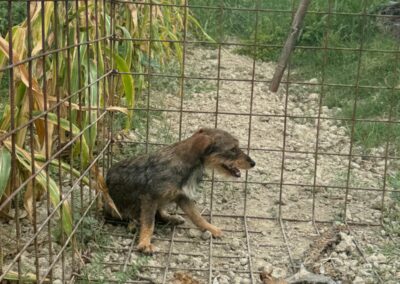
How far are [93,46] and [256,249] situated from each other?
67.3 inches

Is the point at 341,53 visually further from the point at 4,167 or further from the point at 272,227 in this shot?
the point at 4,167

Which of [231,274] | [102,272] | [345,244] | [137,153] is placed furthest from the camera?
[137,153]

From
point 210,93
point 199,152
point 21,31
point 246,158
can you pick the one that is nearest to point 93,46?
point 21,31

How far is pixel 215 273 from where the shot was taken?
3814 millimetres

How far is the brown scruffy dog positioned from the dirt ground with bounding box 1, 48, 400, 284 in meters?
0.15

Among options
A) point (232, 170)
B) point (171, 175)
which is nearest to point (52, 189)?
point (171, 175)

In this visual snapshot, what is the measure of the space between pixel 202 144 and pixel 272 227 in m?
0.82

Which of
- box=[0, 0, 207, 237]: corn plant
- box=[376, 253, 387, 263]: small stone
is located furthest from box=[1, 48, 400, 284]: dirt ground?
box=[0, 0, 207, 237]: corn plant

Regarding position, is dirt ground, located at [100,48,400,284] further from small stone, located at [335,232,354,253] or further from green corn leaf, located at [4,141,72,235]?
green corn leaf, located at [4,141,72,235]

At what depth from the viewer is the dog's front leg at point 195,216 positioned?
14.3 ft

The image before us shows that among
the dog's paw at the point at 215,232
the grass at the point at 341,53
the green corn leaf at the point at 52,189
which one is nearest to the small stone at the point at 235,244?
the dog's paw at the point at 215,232

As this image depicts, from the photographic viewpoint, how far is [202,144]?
4320 millimetres

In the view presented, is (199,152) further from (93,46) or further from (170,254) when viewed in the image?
(93,46)

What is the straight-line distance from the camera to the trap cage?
312 centimetres
